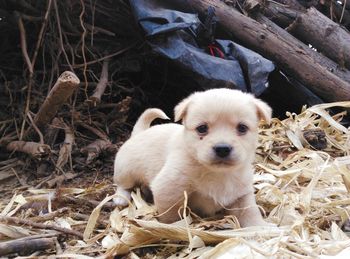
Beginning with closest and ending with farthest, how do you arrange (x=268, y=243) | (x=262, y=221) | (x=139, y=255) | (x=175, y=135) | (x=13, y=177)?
(x=268, y=243) < (x=139, y=255) < (x=262, y=221) < (x=175, y=135) < (x=13, y=177)

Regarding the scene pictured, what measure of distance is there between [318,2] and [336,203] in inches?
143

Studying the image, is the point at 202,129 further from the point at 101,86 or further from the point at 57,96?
the point at 101,86

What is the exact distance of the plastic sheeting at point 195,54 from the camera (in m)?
4.24

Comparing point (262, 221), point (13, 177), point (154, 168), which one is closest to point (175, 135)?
point (154, 168)

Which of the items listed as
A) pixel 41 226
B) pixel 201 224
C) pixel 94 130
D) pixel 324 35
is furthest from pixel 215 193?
pixel 324 35

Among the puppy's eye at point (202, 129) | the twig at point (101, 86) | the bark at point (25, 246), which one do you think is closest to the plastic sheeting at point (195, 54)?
the twig at point (101, 86)

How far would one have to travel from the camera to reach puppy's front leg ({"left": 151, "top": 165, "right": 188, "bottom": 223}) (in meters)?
2.59

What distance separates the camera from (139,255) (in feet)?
7.73

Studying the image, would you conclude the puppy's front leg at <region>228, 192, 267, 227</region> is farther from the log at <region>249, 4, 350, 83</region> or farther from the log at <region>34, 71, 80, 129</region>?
the log at <region>249, 4, 350, 83</region>

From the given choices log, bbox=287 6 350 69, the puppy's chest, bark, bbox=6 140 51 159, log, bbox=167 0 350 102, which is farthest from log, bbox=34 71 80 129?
log, bbox=287 6 350 69

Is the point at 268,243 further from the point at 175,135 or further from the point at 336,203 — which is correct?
the point at 175,135

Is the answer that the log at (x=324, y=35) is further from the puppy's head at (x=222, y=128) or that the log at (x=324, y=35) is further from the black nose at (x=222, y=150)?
the black nose at (x=222, y=150)

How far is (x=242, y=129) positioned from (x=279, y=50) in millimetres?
2230

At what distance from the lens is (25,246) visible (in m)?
2.28
